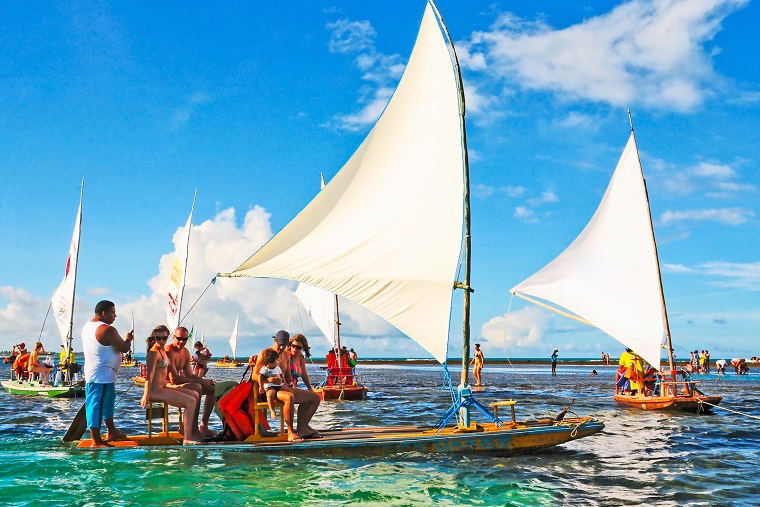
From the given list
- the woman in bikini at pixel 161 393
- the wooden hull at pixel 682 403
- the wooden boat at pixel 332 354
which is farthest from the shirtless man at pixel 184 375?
the wooden hull at pixel 682 403

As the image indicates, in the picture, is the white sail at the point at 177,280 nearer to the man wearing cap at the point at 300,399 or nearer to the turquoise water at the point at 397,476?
the turquoise water at the point at 397,476

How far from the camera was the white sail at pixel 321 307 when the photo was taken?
1193 inches

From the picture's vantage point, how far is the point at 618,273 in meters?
20.8

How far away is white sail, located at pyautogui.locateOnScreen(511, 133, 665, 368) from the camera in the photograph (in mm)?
18797

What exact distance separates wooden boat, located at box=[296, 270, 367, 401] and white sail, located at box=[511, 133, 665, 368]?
34.4ft

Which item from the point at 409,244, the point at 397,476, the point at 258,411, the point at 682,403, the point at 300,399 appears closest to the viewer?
the point at 397,476

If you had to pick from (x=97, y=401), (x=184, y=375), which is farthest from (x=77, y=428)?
(x=184, y=375)

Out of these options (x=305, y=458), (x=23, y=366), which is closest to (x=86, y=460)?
(x=305, y=458)

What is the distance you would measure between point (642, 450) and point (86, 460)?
36.5ft

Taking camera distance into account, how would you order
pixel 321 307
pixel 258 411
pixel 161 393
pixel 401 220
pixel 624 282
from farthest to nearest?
pixel 321 307 < pixel 624 282 < pixel 401 220 < pixel 258 411 < pixel 161 393

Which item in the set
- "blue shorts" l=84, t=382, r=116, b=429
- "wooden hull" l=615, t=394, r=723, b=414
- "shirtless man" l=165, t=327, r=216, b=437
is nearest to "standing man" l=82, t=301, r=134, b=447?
"blue shorts" l=84, t=382, r=116, b=429

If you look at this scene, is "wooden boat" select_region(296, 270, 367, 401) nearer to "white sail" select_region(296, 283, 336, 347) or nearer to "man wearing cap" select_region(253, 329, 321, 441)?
"white sail" select_region(296, 283, 336, 347)

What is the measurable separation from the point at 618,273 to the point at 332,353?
42.4ft

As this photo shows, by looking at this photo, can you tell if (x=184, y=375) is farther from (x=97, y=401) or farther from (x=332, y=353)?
(x=332, y=353)
